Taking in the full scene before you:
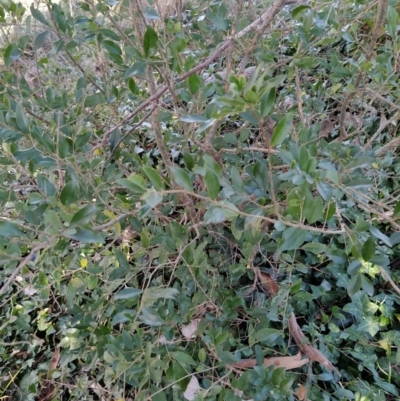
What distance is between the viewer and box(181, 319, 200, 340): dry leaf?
111 cm

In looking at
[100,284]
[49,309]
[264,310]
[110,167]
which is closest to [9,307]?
[49,309]

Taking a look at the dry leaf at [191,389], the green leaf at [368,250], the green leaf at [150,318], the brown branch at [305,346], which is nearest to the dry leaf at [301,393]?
the brown branch at [305,346]

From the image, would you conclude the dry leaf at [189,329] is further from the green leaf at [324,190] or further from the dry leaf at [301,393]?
the green leaf at [324,190]

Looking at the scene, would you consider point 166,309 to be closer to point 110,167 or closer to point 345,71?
point 110,167

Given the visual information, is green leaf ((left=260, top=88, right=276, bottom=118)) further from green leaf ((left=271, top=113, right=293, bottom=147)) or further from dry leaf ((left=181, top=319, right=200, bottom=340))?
dry leaf ((left=181, top=319, right=200, bottom=340))

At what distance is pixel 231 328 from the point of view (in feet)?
4.09

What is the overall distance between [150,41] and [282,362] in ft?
3.08

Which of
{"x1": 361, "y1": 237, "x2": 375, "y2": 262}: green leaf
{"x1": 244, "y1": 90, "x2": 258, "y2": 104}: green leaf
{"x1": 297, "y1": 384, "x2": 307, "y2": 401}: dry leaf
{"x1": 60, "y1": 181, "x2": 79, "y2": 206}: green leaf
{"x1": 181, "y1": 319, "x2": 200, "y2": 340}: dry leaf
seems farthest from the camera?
{"x1": 181, "y1": 319, "x2": 200, "y2": 340}: dry leaf

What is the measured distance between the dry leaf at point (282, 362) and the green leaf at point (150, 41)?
2.78ft

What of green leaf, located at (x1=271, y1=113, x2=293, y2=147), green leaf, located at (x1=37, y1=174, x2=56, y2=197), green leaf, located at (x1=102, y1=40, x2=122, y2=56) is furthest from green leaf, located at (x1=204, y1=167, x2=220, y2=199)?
green leaf, located at (x1=102, y1=40, x2=122, y2=56)

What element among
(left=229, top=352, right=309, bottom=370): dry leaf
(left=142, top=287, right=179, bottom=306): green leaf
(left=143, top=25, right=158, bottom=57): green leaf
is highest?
(left=143, top=25, right=158, bottom=57): green leaf

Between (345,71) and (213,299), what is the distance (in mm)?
723

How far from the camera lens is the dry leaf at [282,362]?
109 centimetres

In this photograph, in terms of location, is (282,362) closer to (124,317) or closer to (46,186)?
(124,317)
